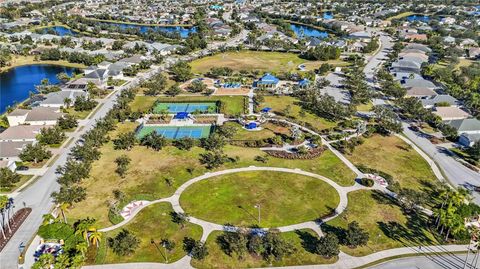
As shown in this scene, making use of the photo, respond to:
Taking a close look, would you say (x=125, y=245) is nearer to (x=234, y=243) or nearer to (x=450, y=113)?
(x=234, y=243)

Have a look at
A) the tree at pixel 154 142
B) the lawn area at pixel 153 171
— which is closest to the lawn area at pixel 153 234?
the lawn area at pixel 153 171

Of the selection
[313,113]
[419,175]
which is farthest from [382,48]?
[419,175]

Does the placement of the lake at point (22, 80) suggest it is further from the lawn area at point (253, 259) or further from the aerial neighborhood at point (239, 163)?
the lawn area at point (253, 259)

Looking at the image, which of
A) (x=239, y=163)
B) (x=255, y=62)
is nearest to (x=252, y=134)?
(x=239, y=163)

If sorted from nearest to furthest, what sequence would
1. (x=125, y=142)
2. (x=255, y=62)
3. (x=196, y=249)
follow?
(x=196, y=249), (x=125, y=142), (x=255, y=62)

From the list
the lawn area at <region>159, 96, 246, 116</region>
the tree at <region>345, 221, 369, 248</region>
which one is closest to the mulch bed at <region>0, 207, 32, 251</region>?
the tree at <region>345, 221, 369, 248</region>

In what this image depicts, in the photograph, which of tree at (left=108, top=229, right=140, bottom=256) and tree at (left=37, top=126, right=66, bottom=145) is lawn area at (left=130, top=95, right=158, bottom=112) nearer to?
tree at (left=37, top=126, right=66, bottom=145)
